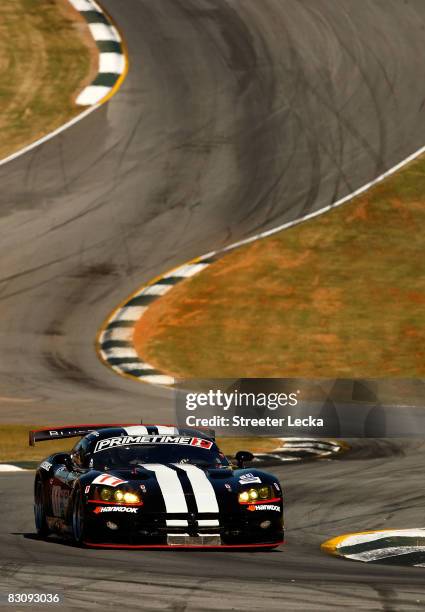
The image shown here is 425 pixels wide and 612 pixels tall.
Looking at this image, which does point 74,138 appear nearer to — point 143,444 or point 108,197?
point 108,197

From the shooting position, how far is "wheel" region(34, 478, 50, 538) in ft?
46.6

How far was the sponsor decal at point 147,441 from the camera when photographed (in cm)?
1390

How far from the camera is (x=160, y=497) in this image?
12.7 metres

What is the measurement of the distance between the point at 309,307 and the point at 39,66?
15714 mm

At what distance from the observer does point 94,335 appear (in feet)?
95.2

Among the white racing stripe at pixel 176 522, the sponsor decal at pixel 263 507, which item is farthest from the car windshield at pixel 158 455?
the white racing stripe at pixel 176 522

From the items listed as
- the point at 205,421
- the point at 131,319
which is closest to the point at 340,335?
the point at 131,319

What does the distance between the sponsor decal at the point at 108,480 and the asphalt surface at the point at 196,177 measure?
2.19 ft

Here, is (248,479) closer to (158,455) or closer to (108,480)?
(158,455)

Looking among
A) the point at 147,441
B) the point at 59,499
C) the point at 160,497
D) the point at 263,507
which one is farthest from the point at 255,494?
the point at 59,499

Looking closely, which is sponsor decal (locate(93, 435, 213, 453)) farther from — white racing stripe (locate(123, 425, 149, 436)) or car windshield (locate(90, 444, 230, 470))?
white racing stripe (locate(123, 425, 149, 436))

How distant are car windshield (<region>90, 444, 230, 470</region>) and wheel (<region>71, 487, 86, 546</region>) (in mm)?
598

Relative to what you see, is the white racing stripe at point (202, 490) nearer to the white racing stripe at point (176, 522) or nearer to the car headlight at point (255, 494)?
the white racing stripe at point (176, 522)

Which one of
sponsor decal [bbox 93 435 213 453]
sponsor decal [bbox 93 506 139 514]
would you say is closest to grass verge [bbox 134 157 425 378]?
sponsor decal [bbox 93 435 213 453]
